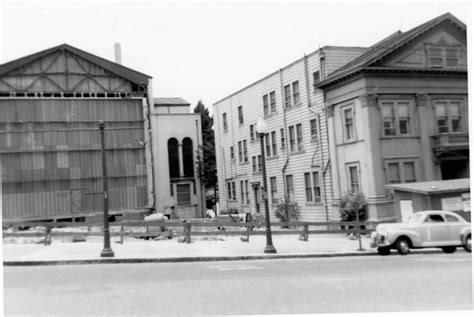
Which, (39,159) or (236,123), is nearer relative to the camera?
(39,159)

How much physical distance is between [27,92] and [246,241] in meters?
10.9

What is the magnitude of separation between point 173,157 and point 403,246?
10203 mm

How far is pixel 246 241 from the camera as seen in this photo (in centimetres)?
2169

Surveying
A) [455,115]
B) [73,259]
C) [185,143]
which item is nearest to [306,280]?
[73,259]

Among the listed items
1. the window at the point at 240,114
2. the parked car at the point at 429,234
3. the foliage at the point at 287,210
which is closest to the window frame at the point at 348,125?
the foliage at the point at 287,210

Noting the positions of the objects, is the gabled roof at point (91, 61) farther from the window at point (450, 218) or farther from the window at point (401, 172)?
the window at point (401, 172)

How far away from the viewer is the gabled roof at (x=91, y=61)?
13789 millimetres

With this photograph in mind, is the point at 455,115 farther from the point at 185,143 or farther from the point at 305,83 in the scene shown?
the point at 185,143

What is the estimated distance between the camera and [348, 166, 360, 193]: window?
82.0 feet

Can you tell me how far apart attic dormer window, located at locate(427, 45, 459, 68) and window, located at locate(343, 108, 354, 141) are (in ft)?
16.7

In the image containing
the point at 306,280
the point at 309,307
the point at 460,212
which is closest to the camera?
the point at 309,307

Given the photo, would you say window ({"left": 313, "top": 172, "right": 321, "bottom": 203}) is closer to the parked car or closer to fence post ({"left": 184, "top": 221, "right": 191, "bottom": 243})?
the parked car

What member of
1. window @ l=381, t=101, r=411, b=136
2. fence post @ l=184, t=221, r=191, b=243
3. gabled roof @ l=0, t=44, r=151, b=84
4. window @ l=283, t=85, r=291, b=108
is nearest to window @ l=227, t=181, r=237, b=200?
fence post @ l=184, t=221, r=191, b=243

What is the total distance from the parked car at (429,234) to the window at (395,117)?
6389 mm
